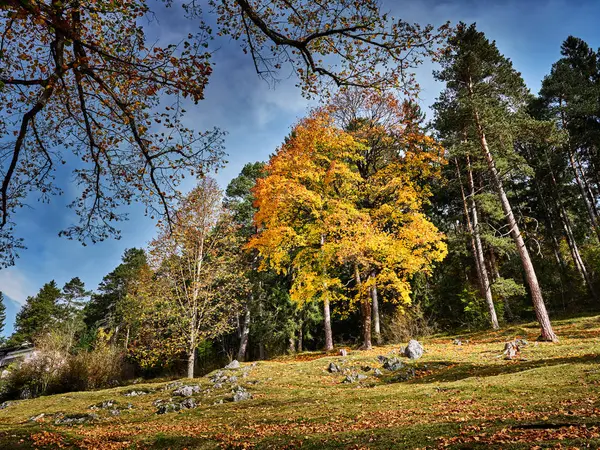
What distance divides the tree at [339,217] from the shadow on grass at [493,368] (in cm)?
397

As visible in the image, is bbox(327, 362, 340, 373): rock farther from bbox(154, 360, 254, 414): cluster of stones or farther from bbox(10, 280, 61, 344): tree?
bbox(10, 280, 61, 344): tree

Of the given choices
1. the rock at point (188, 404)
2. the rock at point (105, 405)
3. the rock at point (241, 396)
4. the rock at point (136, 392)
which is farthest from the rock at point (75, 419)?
the rock at point (241, 396)

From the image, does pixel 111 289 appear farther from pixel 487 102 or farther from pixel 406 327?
pixel 487 102

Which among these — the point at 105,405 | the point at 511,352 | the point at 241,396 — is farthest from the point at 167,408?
the point at 511,352

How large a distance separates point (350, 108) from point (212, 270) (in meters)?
12.3

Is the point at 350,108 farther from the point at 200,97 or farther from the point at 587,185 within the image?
the point at 587,185

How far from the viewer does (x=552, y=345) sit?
43.0 feet

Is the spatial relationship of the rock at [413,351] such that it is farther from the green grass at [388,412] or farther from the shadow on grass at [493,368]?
the shadow on grass at [493,368]

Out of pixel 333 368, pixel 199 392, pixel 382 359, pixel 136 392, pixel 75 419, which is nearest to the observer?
pixel 75 419

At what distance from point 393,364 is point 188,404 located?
24.0ft

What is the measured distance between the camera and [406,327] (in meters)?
22.7

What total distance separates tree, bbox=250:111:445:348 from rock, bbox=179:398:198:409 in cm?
636

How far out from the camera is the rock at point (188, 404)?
10396 millimetres

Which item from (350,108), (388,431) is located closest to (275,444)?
(388,431)
